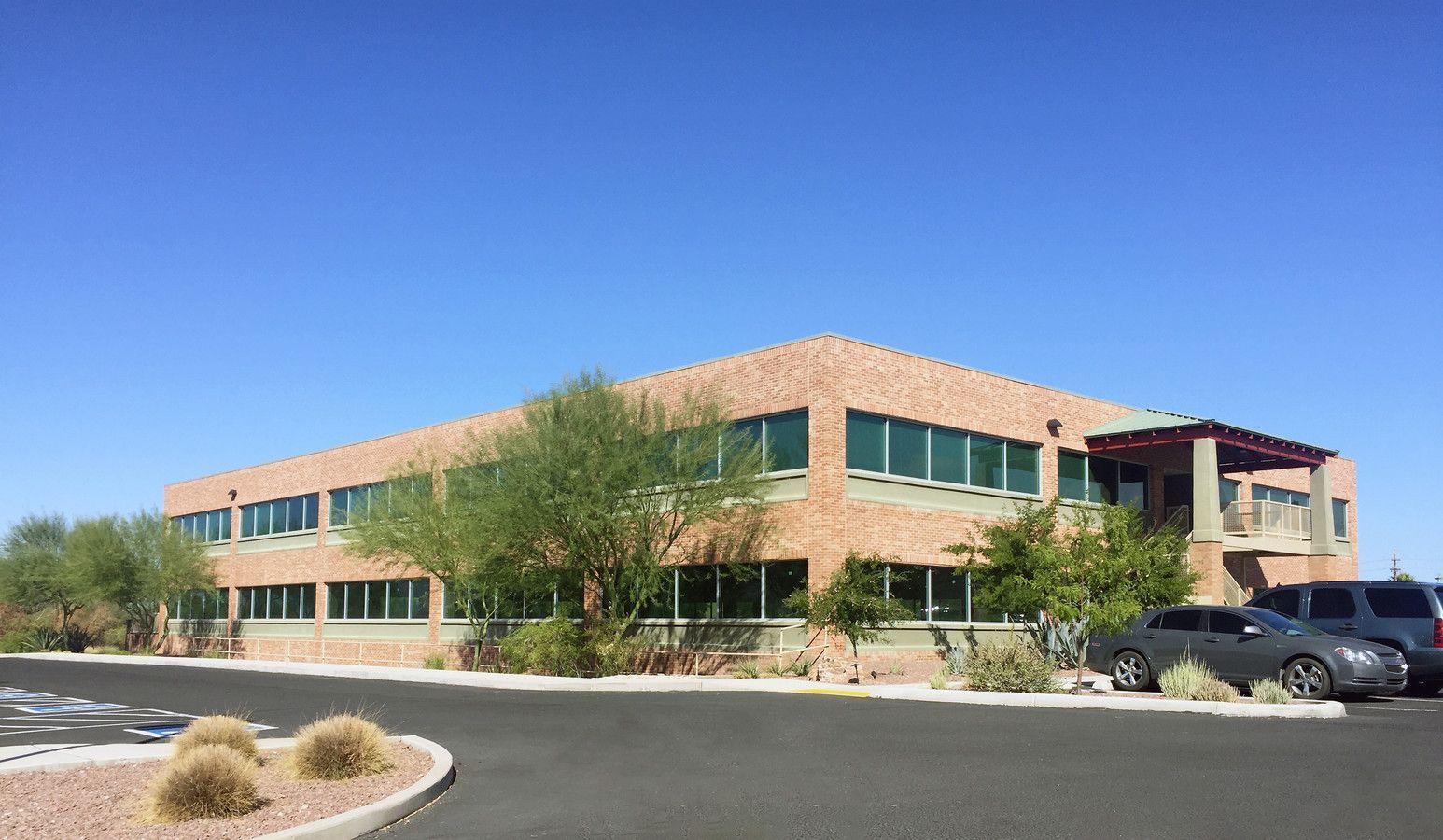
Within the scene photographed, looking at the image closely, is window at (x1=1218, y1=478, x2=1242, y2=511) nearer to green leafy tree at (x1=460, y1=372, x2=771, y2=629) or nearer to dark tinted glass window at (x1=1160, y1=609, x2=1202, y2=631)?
green leafy tree at (x1=460, y1=372, x2=771, y2=629)

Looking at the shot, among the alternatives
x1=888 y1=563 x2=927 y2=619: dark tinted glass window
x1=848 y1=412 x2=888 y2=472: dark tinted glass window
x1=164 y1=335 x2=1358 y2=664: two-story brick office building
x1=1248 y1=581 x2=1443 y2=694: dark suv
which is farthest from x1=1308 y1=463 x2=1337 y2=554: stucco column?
x1=848 y1=412 x2=888 y2=472: dark tinted glass window

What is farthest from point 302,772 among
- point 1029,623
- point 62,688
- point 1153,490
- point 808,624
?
point 1153,490

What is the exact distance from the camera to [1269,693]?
18.8 metres

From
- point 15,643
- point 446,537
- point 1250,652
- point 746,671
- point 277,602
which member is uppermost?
point 446,537

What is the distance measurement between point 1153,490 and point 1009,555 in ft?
41.8

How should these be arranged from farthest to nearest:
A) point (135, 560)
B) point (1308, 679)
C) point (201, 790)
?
point (135, 560)
point (1308, 679)
point (201, 790)

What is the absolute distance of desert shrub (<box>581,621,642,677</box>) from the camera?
1182 inches

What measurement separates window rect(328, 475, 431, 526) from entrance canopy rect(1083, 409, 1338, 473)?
66.3ft

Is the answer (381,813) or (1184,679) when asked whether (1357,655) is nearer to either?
(1184,679)

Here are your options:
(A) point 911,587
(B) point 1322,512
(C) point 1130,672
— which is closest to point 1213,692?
(C) point 1130,672

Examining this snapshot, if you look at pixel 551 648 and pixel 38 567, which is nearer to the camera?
pixel 551 648

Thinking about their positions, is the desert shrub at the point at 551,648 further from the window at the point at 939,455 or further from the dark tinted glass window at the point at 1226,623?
the dark tinted glass window at the point at 1226,623

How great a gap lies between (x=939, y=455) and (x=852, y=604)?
21.6 ft

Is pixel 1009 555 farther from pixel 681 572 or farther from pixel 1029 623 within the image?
pixel 681 572
